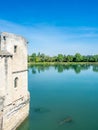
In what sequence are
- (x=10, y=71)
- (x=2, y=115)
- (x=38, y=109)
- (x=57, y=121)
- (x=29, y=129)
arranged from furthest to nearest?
(x=38, y=109) < (x=57, y=121) < (x=29, y=129) < (x=10, y=71) < (x=2, y=115)

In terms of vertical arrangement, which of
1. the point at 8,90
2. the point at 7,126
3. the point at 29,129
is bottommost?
the point at 29,129

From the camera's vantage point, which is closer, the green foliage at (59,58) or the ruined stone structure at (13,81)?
the ruined stone structure at (13,81)

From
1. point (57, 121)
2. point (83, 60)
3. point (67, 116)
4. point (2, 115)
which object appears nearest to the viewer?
point (2, 115)

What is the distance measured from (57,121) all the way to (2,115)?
522 cm

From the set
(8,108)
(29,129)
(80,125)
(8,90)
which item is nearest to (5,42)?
(8,90)

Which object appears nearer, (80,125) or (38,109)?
(80,125)

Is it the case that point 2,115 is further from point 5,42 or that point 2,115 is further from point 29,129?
point 5,42

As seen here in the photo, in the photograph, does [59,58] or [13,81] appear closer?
[13,81]

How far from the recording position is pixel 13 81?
13.5 metres

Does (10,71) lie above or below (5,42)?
below

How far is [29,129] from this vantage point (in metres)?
14.6

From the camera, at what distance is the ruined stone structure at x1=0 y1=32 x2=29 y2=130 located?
1227 centimetres

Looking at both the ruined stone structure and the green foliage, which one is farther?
the green foliage

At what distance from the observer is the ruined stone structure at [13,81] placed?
1227 centimetres
